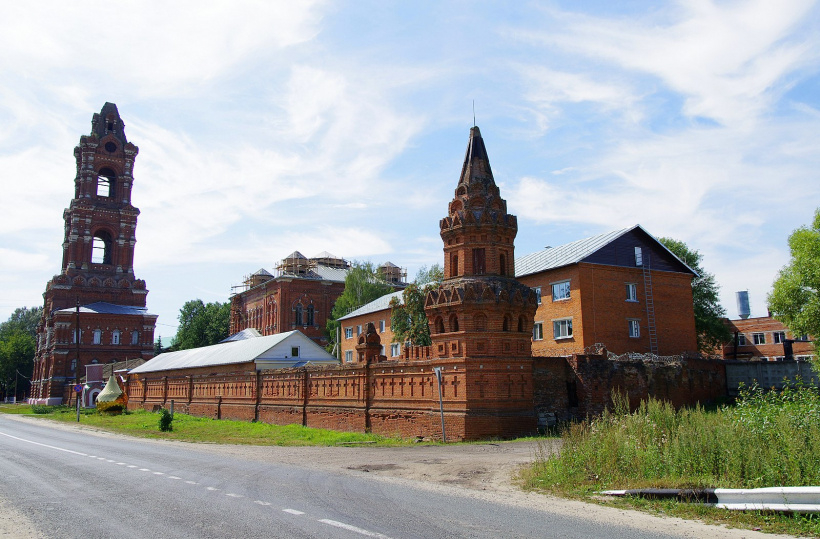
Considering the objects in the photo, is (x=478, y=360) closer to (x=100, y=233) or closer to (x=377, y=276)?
(x=377, y=276)

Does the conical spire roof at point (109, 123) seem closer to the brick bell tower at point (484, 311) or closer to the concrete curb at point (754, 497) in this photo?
the brick bell tower at point (484, 311)

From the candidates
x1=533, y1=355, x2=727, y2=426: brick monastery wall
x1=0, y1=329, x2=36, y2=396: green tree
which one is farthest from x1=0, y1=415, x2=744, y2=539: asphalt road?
x1=0, y1=329, x2=36, y2=396: green tree

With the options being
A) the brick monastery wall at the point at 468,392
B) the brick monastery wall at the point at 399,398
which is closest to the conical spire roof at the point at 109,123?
the brick monastery wall at the point at 399,398

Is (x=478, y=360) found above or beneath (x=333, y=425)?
above

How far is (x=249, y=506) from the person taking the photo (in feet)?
32.6

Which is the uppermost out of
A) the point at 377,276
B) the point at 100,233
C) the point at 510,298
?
the point at 100,233

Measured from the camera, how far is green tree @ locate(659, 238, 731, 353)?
47250 mm

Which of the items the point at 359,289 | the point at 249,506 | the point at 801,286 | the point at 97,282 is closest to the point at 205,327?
the point at 97,282

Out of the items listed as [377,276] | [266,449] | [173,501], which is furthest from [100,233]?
[173,501]

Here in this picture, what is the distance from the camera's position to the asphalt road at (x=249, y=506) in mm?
8227

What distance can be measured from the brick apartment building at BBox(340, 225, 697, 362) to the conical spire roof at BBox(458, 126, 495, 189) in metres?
12.8

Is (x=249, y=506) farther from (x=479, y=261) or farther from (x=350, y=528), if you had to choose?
(x=479, y=261)

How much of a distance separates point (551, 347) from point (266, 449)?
68.2ft

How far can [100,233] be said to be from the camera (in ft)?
257
